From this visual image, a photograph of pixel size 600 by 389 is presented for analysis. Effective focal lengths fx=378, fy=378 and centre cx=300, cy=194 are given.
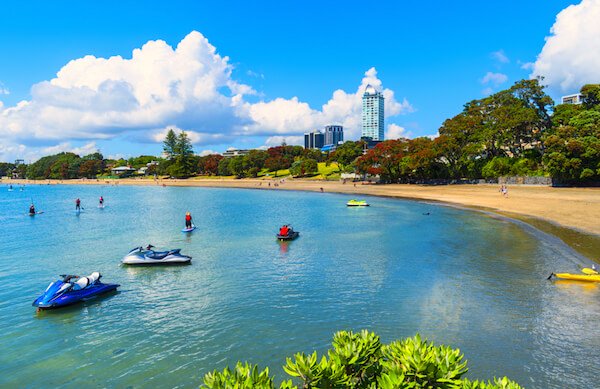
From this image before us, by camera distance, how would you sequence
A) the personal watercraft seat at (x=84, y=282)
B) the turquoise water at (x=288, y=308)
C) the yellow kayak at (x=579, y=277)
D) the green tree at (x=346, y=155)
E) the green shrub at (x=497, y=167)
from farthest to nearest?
the green tree at (x=346, y=155)
the green shrub at (x=497, y=167)
the yellow kayak at (x=579, y=277)
the personal watercraft seat at (x=84, y=282)
the turquoise water at (x=288, y=308)

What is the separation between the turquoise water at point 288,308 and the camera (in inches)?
542

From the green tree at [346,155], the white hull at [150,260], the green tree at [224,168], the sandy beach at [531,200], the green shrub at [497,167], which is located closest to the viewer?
the white hull at [150,260]

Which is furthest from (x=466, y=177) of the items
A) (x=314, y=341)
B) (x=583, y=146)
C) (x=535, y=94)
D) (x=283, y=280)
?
(x=314, y=341)

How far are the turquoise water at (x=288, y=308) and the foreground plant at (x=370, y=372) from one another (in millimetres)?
6928

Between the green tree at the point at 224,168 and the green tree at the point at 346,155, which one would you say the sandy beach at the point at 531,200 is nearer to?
the green tree at the point at 346,155

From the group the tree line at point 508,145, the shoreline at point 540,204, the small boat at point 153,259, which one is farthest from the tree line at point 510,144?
the small boat at point 153,259

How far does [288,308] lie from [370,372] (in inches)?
488

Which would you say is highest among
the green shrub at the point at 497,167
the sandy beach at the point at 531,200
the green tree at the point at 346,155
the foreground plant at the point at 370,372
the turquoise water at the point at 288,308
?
the green tree at the point at 346,155

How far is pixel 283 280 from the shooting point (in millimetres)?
24484

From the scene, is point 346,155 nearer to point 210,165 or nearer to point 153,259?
point 210,165

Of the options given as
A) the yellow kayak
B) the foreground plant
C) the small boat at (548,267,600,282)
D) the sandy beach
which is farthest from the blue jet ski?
the sandy beach

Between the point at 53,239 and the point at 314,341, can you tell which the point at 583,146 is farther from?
the point at 53,239

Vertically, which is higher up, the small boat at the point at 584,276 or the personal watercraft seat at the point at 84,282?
the personal watercraft seat at the point at 84,282

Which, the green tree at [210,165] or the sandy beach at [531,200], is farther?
the green tree at [210,165]
